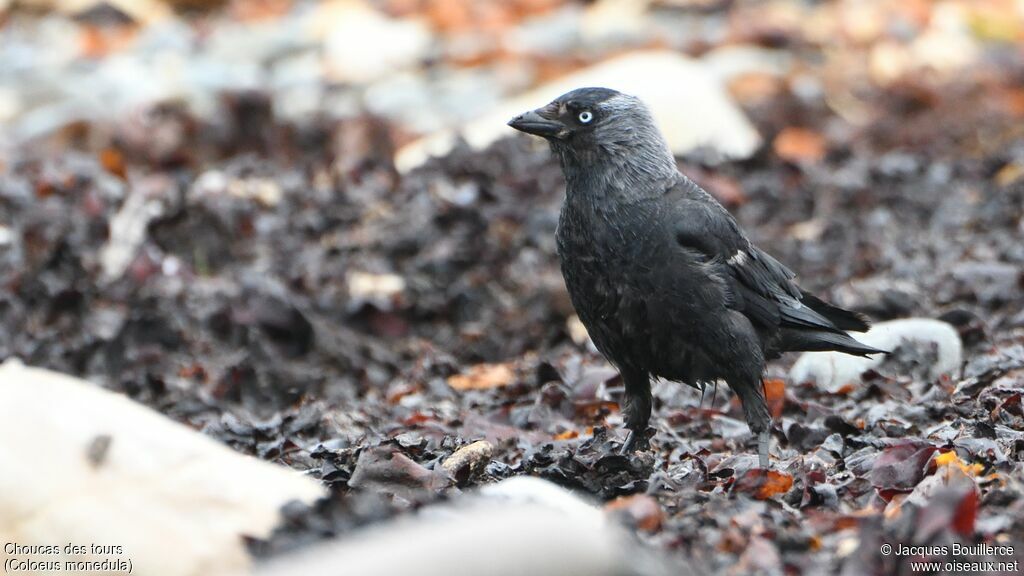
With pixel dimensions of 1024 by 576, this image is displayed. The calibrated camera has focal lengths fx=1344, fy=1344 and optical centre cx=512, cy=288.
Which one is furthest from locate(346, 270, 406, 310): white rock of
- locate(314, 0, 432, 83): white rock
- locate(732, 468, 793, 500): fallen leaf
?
locate(314, 0, 432, 83): white rock

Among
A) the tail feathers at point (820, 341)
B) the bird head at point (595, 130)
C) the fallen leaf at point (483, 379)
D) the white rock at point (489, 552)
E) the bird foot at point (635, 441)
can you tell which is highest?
the bird head at point (595, 130)

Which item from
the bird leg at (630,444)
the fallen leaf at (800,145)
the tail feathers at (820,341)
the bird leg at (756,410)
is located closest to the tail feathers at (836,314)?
the tail feathers at (820,341)

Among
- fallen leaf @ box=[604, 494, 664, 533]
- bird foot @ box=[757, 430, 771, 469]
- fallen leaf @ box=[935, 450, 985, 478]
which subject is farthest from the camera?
bird foot @ box=[757, 430, 771, 469]

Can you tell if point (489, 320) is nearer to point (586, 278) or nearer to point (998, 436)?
point (586, 278)

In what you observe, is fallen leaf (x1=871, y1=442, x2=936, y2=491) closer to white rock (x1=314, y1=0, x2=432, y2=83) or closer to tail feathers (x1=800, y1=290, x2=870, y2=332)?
tail feathers (x1=800, y1=290, x2=870, y2=332)

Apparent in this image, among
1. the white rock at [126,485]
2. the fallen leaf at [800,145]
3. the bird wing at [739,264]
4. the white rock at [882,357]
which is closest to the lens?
the white rock at [126,485]

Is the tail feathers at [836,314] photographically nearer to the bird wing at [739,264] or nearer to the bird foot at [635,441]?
the bird wing at [739,264]
